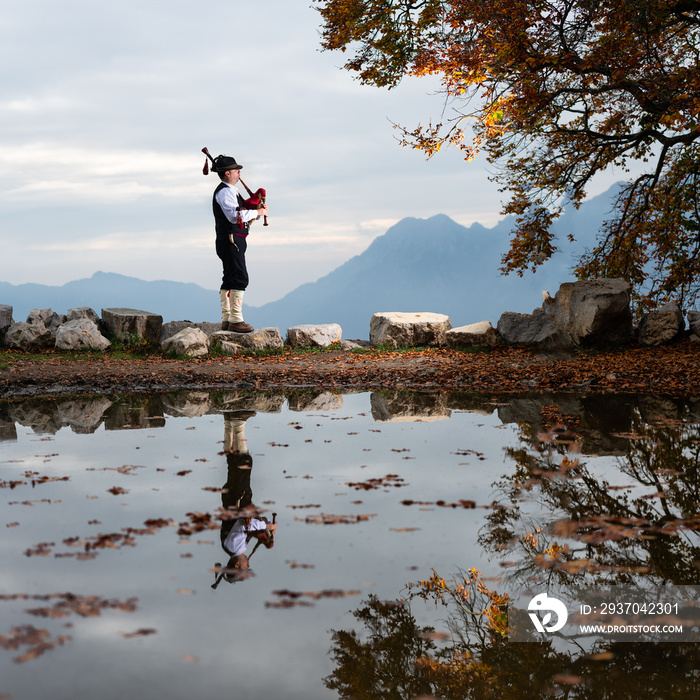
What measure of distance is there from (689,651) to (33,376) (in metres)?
11.8

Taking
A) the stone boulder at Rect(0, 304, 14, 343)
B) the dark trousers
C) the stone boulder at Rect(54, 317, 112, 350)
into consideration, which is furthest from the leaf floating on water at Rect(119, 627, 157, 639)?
the stone boulder at Rect(0, 304, 14, 343)

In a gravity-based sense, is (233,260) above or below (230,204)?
below

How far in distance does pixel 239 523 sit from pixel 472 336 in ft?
41.7

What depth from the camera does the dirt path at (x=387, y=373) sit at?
10.8 m

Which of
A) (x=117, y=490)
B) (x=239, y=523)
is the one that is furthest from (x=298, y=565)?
(x=117, y=490)

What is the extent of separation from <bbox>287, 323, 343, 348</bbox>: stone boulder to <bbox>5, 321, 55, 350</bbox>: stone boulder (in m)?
6.52

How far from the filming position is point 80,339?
1705 centimetres

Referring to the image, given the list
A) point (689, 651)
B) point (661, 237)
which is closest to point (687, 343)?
point (661, 237)

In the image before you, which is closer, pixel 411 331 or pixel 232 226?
pixel 232 226

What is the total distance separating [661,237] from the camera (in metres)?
17.0

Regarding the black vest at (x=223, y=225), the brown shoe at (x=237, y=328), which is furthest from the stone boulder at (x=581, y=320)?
the black vest at (x=223, y=225)

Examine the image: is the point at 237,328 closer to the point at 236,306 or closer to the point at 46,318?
the point at 236,306

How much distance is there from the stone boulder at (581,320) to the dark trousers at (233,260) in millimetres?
6848

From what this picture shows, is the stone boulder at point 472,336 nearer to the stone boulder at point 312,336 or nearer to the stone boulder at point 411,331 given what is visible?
the stone boulder at point 411,331
